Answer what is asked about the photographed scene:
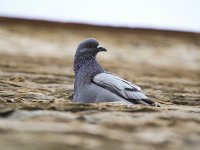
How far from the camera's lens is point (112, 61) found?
620 centimetres

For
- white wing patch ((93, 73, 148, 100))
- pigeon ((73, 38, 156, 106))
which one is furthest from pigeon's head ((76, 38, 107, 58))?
white wing patch ((93, 73, 148, 100))

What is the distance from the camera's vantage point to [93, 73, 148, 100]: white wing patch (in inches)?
97.0

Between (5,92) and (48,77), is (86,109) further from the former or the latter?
(48,77)

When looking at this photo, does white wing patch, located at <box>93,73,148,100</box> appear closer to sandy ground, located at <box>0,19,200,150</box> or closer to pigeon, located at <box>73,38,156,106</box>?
pigeon, located at <box>73,38,156,106</box>

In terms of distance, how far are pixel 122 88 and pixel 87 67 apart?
0.33 m

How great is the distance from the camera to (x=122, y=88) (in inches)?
98.1

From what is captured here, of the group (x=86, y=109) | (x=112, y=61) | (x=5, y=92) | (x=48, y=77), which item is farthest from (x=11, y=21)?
(x=86, y=109)

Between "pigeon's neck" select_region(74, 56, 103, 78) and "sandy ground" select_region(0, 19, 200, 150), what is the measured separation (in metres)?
0.20

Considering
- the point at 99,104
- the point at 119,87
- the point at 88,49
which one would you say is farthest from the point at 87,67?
the point at 99,104

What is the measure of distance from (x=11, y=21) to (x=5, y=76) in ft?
10.5

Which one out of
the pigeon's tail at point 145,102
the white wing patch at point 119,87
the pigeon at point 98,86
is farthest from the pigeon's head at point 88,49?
the pigeon's tail at point 145,102

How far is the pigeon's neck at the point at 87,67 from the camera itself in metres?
2.69

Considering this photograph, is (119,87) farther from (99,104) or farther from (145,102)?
(99,104)

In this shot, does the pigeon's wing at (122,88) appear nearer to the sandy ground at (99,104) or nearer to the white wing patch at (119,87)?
the white wing patch at (119,87)
